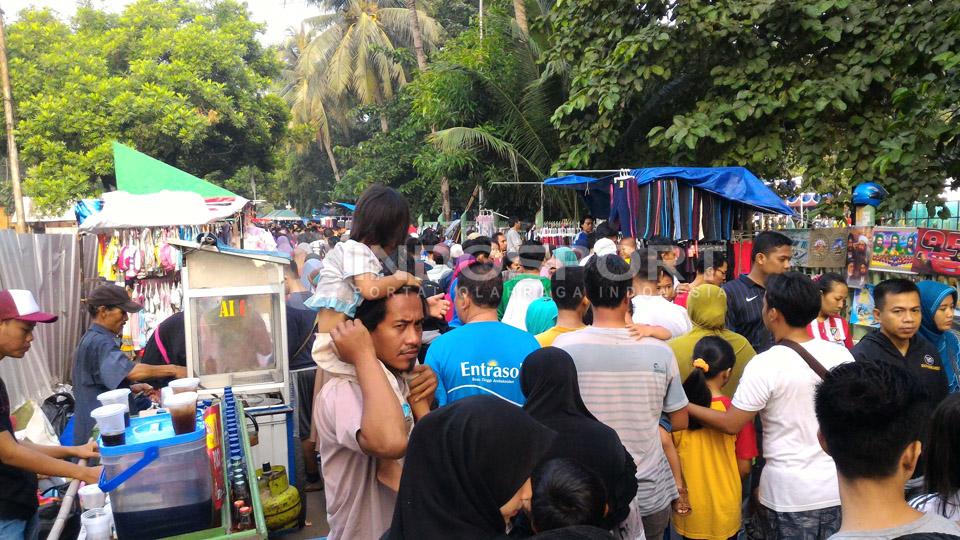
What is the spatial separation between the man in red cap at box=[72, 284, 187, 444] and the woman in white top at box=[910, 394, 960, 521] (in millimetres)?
4275

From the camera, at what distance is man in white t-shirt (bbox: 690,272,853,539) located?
2.94m

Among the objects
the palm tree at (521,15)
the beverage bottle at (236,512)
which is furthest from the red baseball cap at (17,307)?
the palm tree at (521,15)

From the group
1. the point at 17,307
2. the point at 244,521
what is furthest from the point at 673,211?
the point at 17,307

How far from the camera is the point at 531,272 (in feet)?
19.0

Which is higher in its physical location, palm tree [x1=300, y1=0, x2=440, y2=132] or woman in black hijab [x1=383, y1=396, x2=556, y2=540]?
palm tree [x1=300, y1=0, x2=440, y2=132]

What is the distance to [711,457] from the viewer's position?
323 cm

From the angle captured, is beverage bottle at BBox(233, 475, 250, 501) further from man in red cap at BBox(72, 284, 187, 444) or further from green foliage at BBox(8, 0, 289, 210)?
green foliage at BBox(8, 0, 289, 210)

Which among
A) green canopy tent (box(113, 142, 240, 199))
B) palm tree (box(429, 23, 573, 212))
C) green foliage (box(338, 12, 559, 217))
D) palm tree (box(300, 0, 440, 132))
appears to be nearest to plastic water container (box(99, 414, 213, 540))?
green canopy tent (box(113, 142, 240, 199))

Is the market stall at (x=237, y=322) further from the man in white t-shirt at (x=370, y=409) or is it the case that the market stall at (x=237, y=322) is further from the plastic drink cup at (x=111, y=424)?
the man in white t-shirt at (x=370, y=409)

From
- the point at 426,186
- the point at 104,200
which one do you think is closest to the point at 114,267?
the point at 104,200

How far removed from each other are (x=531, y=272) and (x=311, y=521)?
8.75ft

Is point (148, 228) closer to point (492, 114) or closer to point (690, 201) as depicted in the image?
point (690, 201)

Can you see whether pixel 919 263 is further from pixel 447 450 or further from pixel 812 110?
pixel 447 450

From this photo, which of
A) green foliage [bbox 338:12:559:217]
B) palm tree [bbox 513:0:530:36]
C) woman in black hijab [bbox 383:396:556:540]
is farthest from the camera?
palm tree [bbox 513:0:530:36]
